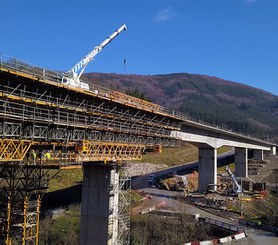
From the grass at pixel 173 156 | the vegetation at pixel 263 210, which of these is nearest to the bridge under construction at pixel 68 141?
the vegetation at pixel 263 210

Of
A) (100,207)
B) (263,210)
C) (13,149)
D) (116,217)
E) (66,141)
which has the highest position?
(66,141)

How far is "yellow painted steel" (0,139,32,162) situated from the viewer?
65.0 feet

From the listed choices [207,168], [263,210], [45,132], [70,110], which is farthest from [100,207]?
[207,168]

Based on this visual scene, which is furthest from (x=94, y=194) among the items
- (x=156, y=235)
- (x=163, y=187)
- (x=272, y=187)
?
(x=272, y=187)

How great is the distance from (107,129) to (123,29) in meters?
25.5

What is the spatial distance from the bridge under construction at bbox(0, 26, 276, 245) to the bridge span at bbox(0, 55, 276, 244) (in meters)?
0.05

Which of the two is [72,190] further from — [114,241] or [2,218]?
[2,218]

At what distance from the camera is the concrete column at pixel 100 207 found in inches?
1209

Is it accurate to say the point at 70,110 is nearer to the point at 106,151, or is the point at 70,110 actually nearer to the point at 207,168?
the point at 106,151

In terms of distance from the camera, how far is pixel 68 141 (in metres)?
26.5

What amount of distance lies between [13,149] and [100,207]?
40.9ft

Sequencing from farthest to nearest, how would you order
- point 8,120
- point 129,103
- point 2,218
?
point 129,103 → point 2,218 → point 8,120

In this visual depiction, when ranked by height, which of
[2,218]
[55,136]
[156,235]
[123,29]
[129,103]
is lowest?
[156,235]

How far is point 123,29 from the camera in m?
52.2
